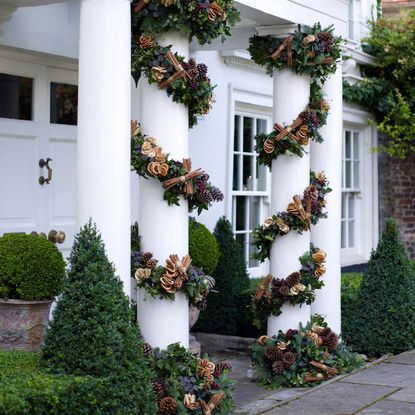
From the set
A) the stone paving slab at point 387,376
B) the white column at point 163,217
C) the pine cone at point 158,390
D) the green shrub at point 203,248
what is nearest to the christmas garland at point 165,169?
the white column at point 163,217

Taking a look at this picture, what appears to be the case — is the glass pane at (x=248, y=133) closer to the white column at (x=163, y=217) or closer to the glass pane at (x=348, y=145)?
the glass pane at (x=348, y=145)

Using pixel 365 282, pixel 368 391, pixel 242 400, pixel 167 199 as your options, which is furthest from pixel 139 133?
pixel 365 282

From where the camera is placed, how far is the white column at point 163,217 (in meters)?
6.47

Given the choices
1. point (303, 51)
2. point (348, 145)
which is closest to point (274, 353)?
point (303, 51)

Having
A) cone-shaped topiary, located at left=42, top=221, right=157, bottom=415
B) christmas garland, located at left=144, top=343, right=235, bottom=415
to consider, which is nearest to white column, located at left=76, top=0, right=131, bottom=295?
cone-shaped topiary, located at left=42, top=221, right=157, bottom=415

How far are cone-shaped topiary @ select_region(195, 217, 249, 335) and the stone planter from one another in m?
3.48

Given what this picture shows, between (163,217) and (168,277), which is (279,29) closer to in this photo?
(163,217)

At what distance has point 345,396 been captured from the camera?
736 centimetres

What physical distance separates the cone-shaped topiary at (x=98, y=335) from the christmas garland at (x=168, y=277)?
2.21 feet

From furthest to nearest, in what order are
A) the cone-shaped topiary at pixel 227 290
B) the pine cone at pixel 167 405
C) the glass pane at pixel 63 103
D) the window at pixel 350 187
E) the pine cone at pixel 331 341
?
1. the window at pixel 350 187
2. the cone-shaped topiary at pixel 227 290
3. the glass pane at pixel 63 103
4. the pine cone at pixel 331 341
5. the pine cone at pixel 167 405

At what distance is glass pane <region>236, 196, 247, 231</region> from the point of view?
11.5 metres

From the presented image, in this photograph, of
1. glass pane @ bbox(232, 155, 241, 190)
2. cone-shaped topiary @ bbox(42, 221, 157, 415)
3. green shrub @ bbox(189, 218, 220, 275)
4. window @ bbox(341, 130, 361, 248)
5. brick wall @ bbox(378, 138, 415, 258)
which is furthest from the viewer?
brick wall @ bbox(378, 138, 415, 258)

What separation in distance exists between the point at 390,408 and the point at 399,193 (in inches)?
304

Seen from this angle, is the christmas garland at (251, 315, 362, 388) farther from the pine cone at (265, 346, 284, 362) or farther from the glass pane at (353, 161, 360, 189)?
the glass pane at (353, 161, 360, 189)
